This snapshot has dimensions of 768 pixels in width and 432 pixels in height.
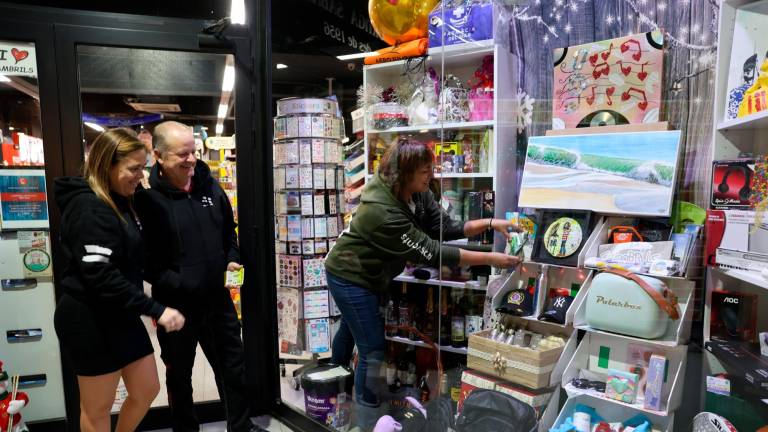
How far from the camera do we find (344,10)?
12.6 ft

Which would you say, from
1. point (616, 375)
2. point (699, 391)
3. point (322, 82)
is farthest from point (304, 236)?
point (699, 391)

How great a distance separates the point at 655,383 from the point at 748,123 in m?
0.92

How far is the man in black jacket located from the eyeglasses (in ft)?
5.52

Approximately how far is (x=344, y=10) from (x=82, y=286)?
9.40 ft

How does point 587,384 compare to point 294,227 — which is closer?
point 587,384

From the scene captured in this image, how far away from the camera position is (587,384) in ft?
6.04

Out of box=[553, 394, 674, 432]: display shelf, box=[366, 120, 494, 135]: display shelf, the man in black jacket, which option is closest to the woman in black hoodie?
the man in black jacket

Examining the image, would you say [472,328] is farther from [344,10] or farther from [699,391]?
[344,10]

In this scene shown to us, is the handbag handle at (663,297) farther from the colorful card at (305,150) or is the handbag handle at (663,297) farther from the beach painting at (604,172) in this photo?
the colorful card at (305,150)

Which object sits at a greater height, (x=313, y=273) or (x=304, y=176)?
(x=304, y=176)

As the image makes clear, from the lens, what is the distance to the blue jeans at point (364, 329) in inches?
96.6

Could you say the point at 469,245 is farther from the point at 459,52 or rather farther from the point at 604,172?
the point at 459,52

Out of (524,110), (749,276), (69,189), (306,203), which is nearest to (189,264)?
(69,189)

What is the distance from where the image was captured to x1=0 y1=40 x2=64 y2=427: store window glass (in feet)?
8.71
